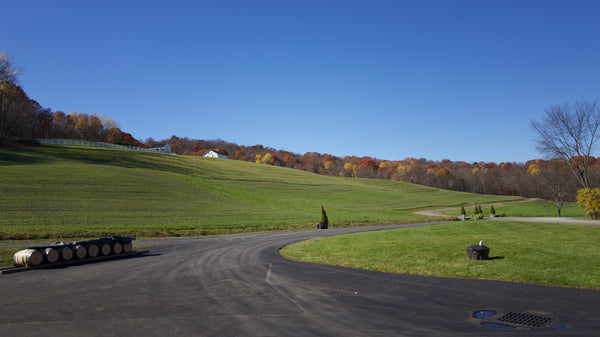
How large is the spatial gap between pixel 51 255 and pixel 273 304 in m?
12.1

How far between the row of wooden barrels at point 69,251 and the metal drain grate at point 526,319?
17105 mm

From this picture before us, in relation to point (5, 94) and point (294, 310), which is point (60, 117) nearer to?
point (5, 94)

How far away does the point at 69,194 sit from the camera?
42.1m

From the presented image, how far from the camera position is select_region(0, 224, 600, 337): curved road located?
7375mm

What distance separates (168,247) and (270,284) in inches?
512

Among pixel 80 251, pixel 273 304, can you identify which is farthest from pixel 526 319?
pixel 80 251

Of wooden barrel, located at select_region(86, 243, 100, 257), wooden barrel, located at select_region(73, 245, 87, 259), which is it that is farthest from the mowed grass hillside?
wooden barrel, located at select_region(73, 245, 87, 259)

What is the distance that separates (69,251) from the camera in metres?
16.8

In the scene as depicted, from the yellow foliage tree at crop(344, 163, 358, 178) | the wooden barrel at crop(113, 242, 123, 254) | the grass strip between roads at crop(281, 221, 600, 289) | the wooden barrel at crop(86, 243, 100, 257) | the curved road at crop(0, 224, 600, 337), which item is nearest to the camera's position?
the curved road at crop(0, 224, 600, 337)

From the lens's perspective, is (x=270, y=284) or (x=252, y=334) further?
(x=270, y=284)

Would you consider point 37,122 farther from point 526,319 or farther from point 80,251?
point 526,319

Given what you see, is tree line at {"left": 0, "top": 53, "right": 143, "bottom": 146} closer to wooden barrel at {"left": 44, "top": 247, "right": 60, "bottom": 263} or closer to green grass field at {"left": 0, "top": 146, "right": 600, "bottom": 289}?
green grass field at {"left": 0, "top": 146, "right": 600, "bottom": 289}

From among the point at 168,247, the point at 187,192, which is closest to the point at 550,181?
the point at 187,192

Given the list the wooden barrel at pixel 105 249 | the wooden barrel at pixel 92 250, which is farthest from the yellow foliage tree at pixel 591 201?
the wooden barrel at pixel 92 250
